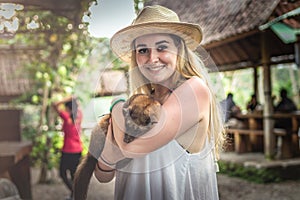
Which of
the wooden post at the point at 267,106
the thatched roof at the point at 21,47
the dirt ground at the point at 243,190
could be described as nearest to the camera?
the thatched roof at the point at 21,47

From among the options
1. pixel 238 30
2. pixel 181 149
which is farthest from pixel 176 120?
pixel 238 30

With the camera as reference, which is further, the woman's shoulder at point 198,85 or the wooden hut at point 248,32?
the wooden hut at point 248,32

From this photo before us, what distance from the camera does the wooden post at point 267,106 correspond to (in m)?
4.76

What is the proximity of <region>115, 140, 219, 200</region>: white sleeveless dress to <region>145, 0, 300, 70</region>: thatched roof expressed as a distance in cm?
75

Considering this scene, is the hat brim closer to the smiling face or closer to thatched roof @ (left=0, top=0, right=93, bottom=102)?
the smiling face

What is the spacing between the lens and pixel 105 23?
→ 1382 mm

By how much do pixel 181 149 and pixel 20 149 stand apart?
84.8 inches

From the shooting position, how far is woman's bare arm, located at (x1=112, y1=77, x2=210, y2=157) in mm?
932

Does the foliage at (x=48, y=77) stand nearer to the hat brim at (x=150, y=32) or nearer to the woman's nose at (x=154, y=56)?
the hat brim at (x=150, y=32)

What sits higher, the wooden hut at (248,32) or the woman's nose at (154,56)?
the wooden hut at (248,32)

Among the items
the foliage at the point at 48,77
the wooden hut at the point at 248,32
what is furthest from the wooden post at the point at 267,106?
the foliage at the point at 48,77

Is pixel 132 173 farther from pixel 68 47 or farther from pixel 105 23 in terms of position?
pixel 68 47

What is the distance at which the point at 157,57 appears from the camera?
0.99 metres

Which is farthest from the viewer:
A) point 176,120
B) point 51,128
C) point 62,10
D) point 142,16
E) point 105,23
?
point 51,128
